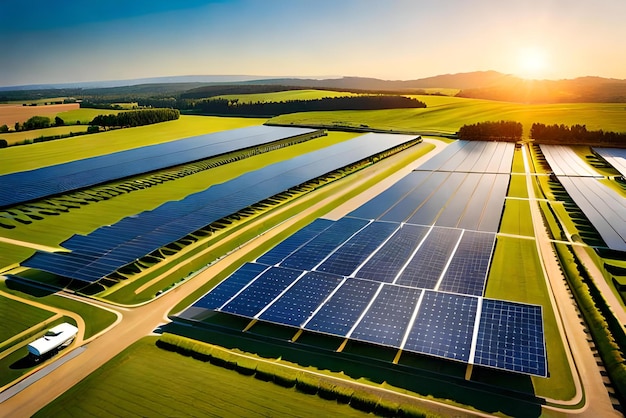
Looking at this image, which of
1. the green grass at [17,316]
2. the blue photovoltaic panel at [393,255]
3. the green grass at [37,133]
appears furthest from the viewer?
the green grass at [37,133]

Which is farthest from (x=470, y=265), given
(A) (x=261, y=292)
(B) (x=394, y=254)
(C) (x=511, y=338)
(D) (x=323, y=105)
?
(D) (x=323, y=105)

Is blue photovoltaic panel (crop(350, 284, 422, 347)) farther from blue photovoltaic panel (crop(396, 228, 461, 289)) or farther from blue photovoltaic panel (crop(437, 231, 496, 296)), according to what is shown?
blue photovoltaic panel (crop(437, 231, 496, 296))

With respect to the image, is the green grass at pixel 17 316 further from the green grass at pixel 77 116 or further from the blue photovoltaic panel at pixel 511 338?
the green grass at pixel 77 116

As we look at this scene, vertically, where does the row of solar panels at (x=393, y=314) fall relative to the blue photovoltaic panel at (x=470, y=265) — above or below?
below

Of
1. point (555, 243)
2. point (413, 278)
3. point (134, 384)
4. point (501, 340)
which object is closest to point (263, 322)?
point (134, 384)

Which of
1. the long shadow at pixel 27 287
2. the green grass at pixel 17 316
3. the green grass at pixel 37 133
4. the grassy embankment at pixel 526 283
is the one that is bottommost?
the green grass at pixel 17 316

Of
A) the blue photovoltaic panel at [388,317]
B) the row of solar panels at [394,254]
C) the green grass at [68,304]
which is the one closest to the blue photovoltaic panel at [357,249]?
the row of solar panels at [394,254]
